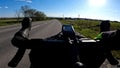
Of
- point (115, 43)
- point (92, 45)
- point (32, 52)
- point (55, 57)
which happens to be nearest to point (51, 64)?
point (55, 57)

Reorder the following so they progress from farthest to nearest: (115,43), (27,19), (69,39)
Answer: (27,19) → (69,39) → (115,43)

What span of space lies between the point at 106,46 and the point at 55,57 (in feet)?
1.46

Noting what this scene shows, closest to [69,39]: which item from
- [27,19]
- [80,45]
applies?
[80,45]

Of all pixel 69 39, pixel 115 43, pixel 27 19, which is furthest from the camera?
pixel 27 19

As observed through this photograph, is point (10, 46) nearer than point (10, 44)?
Yes

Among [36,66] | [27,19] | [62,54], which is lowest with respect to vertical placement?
[36,66]

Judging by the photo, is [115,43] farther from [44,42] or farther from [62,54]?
[44,42]

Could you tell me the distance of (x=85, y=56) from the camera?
189 centimetres

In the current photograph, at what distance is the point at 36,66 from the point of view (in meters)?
1.90

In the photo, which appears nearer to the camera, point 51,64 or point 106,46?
point 106,46

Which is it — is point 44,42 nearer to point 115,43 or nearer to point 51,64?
point 51,64

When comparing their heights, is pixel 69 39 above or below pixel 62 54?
above

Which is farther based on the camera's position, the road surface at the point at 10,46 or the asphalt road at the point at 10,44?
the asphalt road at the point at 10,44

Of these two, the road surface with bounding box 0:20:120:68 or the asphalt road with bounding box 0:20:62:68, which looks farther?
the asphalt road with bounding box 0:20:62:68
